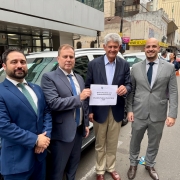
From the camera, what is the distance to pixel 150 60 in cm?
248

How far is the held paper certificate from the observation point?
2205mm

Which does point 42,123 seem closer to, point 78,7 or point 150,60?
point 150,60

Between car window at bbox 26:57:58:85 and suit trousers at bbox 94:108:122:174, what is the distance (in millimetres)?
1096

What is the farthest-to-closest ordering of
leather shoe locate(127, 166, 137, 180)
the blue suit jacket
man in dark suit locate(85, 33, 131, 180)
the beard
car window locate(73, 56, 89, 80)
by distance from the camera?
car window locate(73, 56, 89, 80), leather shoe locate(127, 166, 137, 180), man in dark suit locate(85, 33, 131, 180), the beard, the blue suit jacket

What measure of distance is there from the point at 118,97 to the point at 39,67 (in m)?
1.38

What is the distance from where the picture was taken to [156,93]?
2.45 meters

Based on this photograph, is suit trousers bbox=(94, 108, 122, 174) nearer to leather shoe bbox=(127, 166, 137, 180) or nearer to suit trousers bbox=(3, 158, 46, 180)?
leather shoe bbox=(127, 166, 137, 180)

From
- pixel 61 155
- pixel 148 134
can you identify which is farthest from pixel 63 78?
pixel 148 134

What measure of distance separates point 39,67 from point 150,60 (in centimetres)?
173

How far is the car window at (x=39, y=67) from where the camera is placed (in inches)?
105

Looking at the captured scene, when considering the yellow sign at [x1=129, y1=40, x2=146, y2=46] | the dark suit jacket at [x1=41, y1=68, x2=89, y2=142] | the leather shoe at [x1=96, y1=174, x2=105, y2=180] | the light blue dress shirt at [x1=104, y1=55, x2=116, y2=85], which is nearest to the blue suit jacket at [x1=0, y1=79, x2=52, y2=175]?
the dark suit jacket at [x1=41, y1=68, x2=89, y2=142]

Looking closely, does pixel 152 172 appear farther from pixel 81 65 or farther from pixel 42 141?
pixel 81 65

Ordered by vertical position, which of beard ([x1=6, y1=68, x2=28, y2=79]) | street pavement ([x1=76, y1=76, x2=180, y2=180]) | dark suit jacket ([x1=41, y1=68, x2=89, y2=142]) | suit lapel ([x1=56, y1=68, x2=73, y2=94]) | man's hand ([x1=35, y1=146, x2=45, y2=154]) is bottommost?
street pavement ([x1=76, y1=76, x2=180, y2=180])

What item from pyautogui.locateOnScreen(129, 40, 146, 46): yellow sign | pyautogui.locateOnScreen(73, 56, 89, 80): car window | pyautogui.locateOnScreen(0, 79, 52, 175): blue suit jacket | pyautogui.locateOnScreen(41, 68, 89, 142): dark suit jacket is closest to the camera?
pyautogui.locateOnScreen(0, 79, 52, 175): blue suit jacket
